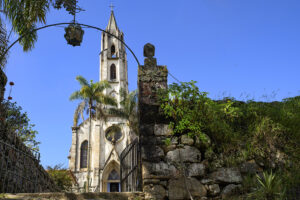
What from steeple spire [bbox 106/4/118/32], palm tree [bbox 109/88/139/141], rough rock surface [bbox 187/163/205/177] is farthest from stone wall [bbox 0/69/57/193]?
steeple spire [bbox 106/4/118/32]

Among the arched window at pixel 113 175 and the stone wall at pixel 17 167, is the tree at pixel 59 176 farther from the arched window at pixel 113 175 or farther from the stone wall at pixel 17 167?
the arched window at pixel 113 175

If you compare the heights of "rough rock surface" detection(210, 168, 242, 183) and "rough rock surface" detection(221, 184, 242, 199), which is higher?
"rough rock surface" detection(210, 168, 242, 183)

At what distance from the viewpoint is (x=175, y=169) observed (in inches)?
193

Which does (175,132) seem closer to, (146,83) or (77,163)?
(146,83)

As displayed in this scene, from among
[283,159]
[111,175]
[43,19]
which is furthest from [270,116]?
[111,175]

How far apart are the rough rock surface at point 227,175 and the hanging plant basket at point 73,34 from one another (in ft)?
12.7

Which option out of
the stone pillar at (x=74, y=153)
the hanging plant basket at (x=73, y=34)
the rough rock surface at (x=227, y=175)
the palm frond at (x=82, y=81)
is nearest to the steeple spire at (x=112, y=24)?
the stone pillar at (x=74, y=153)

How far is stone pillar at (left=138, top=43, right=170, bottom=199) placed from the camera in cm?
481

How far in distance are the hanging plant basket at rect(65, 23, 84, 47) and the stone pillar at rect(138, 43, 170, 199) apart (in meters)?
1.48

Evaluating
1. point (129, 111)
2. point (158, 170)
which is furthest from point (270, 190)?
point (129, 111)

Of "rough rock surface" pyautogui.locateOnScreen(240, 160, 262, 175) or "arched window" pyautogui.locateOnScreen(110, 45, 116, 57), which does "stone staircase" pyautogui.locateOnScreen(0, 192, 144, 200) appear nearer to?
"rough rock surface" pyautogui.locateOnScreen(240, 160, 262, 175)

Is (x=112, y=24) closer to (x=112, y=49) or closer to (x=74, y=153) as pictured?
(x=112, y=49)

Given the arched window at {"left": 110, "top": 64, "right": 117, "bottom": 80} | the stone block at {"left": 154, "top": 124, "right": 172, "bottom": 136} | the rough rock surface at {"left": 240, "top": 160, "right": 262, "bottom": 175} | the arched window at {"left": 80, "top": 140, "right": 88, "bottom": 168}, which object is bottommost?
the rough rock surface at {"left": 240, "top": 160, "right": 262, "bottom": 175}

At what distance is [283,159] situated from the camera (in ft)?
16.9
